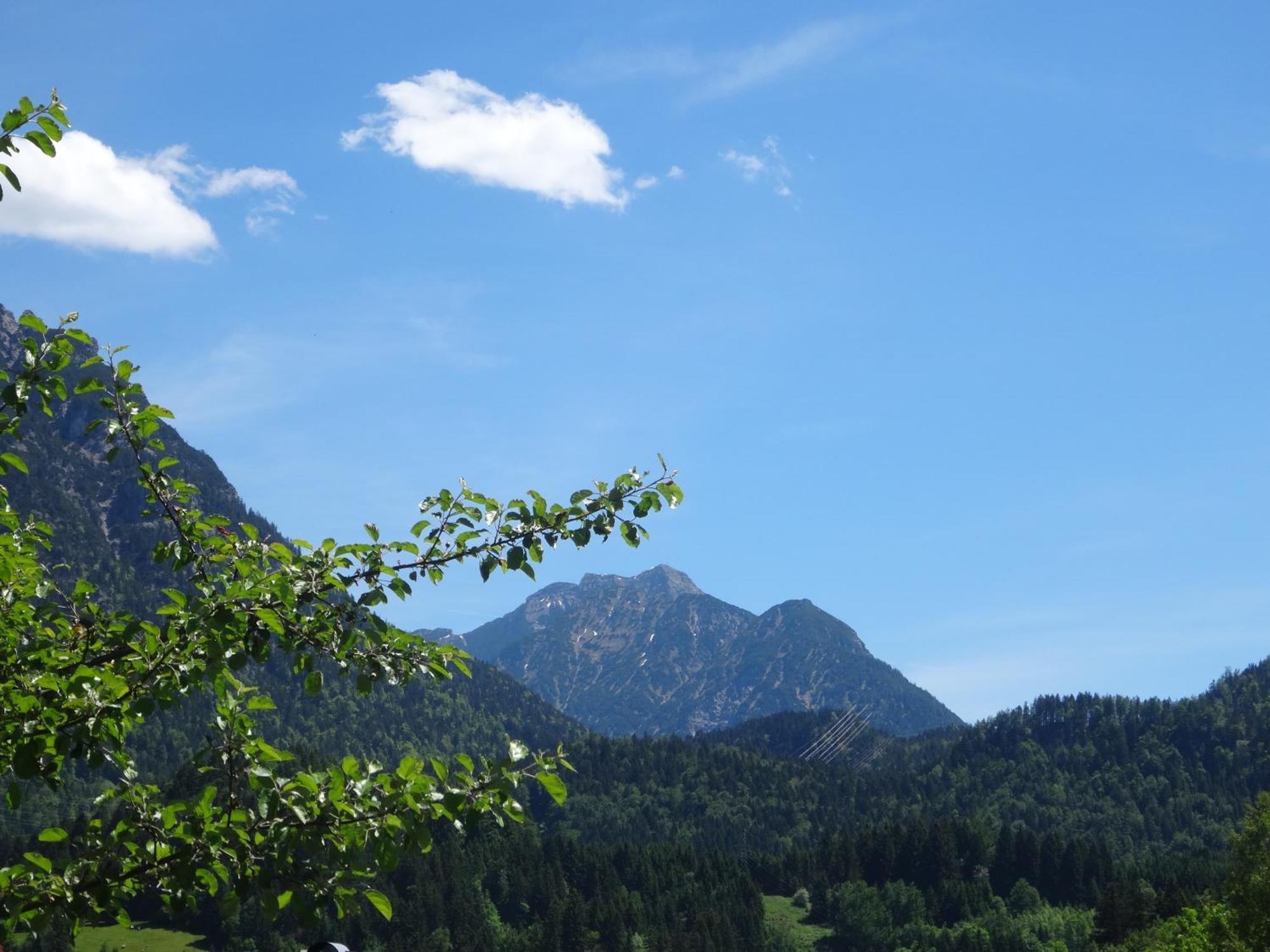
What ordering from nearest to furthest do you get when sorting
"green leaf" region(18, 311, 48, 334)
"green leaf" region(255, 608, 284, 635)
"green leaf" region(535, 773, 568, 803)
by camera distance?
1. "green leaf" region(535, 773, 568, 803)
2. "green leaf" region(255, 608, 284, 635)
3. "green leaf" region(18, 311, 48, 334)

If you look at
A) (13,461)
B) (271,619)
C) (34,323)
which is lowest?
(271,619)

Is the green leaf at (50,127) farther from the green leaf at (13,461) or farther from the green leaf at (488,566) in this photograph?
the green leaf at (488,566)

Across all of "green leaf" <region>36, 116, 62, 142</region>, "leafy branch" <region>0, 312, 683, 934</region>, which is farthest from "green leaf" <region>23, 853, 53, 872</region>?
"green leaf" <region>36, 116, 62, 142</region>

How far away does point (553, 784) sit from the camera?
29.1 feet

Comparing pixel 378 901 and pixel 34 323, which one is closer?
pixel 378 901

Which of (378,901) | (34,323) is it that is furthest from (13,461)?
(378,901)

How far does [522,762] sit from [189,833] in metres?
2.51

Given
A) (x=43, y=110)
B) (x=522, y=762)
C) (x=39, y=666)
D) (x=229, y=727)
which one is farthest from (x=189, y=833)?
(x=43, y=110)

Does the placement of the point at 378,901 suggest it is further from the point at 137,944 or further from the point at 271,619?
the point at 137,944

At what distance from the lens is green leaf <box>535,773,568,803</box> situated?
884cm

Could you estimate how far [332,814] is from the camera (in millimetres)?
8977

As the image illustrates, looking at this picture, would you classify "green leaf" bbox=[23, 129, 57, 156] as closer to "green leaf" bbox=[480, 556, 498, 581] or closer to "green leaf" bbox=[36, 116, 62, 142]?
"green leaf" bbox=[36, 116, 62, 142]

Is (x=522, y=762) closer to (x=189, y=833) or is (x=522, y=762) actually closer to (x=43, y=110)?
(x=189, y=833)

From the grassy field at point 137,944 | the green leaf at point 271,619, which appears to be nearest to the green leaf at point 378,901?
the green leaf at point 271,619
